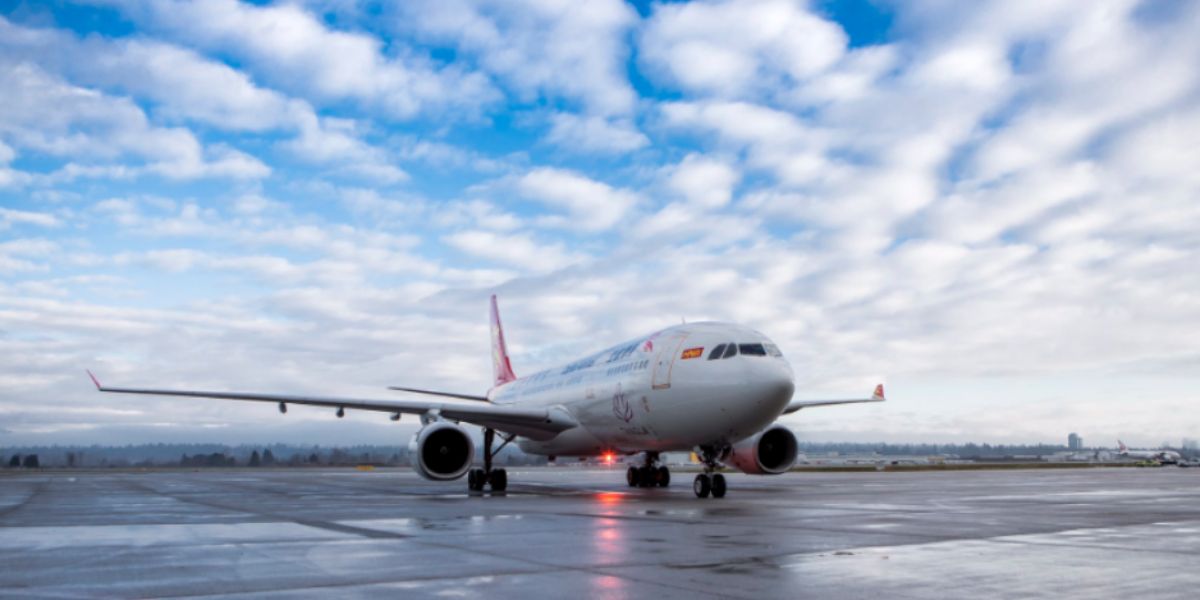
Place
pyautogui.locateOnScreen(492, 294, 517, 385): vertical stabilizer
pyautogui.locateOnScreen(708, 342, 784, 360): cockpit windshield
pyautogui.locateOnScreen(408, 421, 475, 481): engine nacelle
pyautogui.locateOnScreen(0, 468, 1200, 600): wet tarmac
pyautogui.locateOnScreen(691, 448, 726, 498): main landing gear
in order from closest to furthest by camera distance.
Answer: pyautogui.locateOnScreen(0, 468, 1200, 600): wet tarmac → pyautogui.locateOnScreen(708, 342, 784, 360): cockpit windshield → pyautogui.locateOnScreen(691, 448, 726, 498): main landing gear → pyautogui.locateOnScreen(408, 421, 475, 481): engine nacelle → pyautogui.locateOnScreen(492, 294, 517, 385): vertical stabilizer

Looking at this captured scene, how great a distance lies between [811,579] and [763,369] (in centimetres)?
1086

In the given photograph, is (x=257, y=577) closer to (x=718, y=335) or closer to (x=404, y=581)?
(x=404, y=581)

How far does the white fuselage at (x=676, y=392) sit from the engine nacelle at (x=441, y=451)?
329 cm

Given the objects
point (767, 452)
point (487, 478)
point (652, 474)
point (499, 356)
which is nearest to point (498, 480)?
point (487, 478)

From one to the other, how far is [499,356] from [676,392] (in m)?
19.4

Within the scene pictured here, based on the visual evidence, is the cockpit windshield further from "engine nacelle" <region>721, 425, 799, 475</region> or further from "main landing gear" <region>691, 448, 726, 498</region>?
"engine nacelle" <region>721, 425, 799, 475</region>

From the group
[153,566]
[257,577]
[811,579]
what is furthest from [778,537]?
[153,566]

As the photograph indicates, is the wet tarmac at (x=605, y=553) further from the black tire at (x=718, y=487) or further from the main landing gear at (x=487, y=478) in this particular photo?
the main landing gear at (x=487, y=478)

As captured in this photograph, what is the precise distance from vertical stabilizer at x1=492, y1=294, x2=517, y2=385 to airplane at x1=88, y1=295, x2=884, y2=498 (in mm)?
7908

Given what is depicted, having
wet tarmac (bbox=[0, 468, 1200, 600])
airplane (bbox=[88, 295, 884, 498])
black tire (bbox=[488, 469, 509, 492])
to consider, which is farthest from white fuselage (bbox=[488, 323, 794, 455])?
wet tarmac (bbox=[0, 468, 1200, 600])

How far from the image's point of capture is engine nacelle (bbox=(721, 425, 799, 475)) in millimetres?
22219

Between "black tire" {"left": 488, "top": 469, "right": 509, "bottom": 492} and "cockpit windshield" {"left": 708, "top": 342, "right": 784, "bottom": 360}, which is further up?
"cockpit windshield" {"left": 708, "top": 342, "right": 784, "bottom": 360}

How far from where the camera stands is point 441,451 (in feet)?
70.8

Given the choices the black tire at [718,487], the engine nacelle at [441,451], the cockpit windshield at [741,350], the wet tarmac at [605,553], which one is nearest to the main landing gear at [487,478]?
the engine nacelle at [441,451]
